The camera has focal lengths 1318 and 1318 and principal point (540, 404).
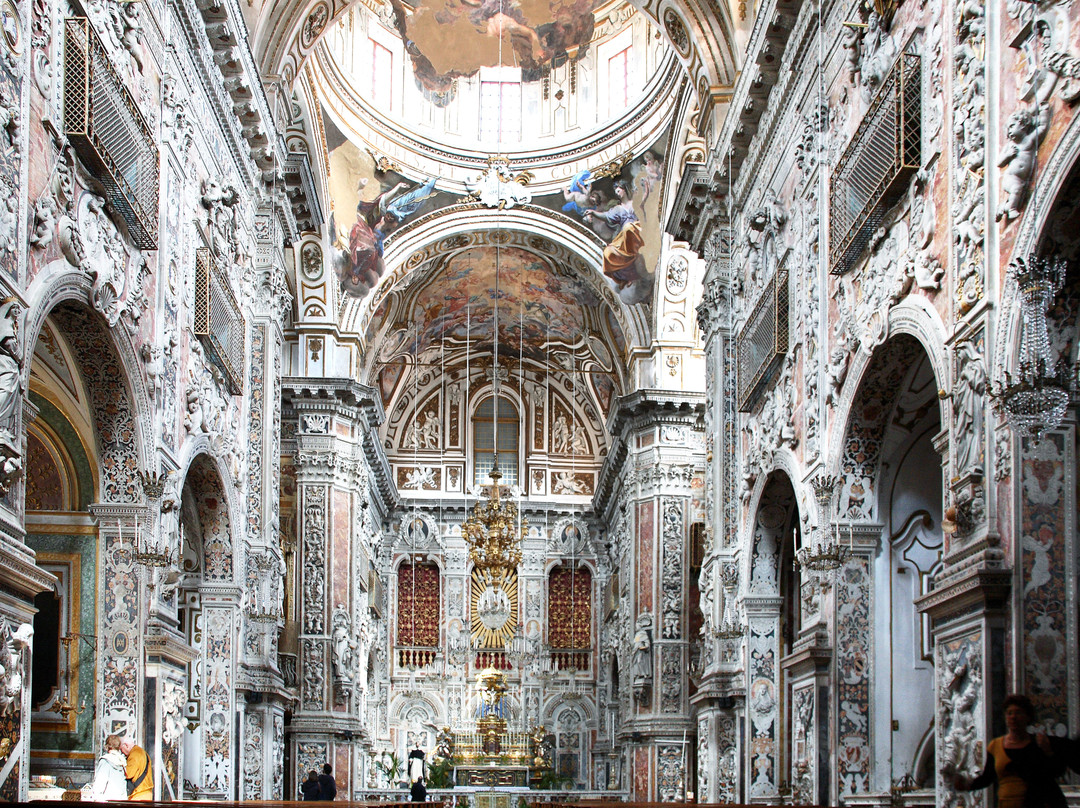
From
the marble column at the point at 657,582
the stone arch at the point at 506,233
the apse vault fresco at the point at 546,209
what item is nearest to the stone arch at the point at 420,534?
the marble column at the point at 657,582

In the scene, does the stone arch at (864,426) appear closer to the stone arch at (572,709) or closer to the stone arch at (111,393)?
the stone arch at (111,393)

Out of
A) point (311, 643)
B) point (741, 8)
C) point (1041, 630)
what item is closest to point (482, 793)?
point (311, 643)

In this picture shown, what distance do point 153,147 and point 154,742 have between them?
580cm

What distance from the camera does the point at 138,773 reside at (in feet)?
38.5

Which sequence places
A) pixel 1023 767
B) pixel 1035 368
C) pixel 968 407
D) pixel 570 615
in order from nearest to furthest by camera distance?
pixel 1023 767, pixel 1035 368, pixel 968 407, pixel 570 615

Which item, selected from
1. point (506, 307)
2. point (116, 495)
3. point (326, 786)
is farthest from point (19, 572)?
point (506, 307)

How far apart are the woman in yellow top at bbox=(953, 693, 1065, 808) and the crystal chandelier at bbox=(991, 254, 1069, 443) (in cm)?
171

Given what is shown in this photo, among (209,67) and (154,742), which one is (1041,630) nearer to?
(154,742)

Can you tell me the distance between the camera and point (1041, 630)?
8.35 metres

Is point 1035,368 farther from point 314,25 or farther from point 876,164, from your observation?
point 314,25

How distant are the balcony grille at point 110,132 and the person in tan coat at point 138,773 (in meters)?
4.66

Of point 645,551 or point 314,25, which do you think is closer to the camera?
point 314,25

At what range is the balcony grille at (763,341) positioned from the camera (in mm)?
15586

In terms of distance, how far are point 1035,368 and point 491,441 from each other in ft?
105
